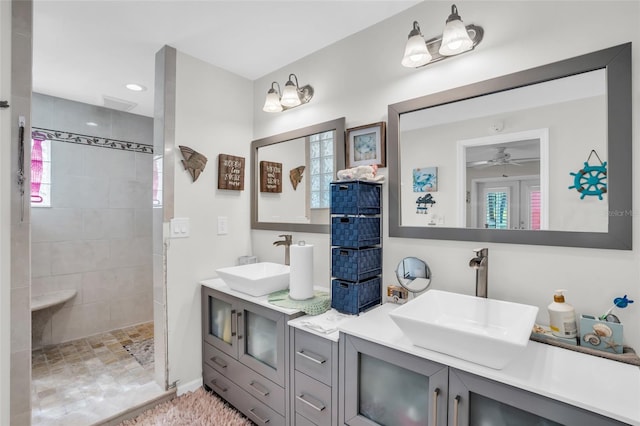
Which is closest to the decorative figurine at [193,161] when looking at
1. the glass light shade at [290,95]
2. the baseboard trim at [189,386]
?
Answer: the glass light shade at [290,95]

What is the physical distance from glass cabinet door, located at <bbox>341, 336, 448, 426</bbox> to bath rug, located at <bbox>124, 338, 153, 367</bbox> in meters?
1.99

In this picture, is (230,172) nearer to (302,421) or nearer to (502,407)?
(302,421)

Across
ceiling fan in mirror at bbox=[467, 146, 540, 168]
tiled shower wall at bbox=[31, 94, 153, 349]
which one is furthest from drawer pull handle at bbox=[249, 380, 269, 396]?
tiled shower wall at bbox=[31, 94, 153, 349]

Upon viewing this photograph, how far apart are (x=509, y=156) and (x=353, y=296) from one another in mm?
981

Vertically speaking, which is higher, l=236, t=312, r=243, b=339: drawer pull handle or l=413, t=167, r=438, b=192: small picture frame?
l=413, t=167, r=438, b=192: small picture frame

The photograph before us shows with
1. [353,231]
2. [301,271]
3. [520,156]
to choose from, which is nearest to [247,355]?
[301,271]

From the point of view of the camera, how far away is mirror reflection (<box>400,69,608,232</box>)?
1.24 m

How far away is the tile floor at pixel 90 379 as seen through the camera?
1907 mm

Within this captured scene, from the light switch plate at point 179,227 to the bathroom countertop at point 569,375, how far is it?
1527 millimetres

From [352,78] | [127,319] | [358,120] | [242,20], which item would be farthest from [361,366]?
[127,319]

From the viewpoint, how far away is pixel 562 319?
120cm

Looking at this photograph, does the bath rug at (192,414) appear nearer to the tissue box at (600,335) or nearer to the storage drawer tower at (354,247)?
the storage drawer tower at (354,247)

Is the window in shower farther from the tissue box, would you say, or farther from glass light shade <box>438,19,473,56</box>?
the tissue box

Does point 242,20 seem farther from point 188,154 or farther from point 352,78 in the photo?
point 188,154
